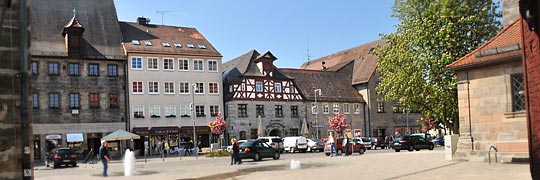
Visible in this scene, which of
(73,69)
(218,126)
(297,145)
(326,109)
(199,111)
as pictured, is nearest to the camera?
(73,69)

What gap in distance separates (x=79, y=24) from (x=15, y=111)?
152ft

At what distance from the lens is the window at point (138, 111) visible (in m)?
51.8

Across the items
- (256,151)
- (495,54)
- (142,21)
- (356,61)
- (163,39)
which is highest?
(142,21)

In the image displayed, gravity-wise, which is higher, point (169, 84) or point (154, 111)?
point (169, 84)

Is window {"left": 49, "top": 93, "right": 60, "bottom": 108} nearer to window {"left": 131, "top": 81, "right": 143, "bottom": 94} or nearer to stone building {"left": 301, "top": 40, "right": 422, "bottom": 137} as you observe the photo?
window {"left": 131, "top": 81, "right": 143, "bottom": 94}

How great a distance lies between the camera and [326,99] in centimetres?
6419

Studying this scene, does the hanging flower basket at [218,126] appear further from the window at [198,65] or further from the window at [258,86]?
the window at [258,86]

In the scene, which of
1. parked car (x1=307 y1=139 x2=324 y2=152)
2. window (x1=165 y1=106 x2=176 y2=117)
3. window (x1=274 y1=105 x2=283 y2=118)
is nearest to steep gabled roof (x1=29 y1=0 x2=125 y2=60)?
window (x1=165 y1=106 x2=176 y2=117)

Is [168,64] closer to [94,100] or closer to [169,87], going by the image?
[169,87]

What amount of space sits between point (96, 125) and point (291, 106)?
22066 millimetres

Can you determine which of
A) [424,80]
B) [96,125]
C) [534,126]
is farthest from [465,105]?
[96,125]

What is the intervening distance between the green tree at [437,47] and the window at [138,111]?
26.8 meters

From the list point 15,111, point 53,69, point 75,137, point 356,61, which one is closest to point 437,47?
point 15,111

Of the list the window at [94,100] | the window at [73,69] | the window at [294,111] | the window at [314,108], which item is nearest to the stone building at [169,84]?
the window at [94,100]
